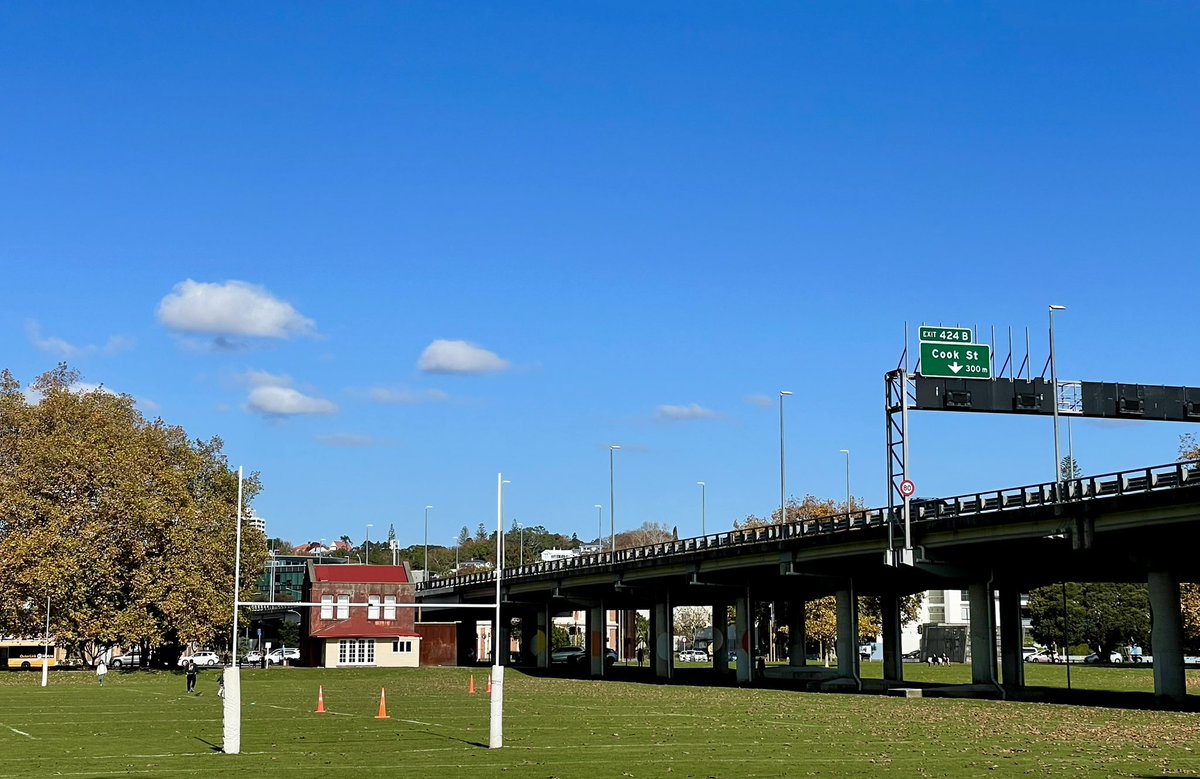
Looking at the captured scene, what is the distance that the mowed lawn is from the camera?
2956 cm

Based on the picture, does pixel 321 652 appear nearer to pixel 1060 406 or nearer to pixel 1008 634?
pixel 1008 634

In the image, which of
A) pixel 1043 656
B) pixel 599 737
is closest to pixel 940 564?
pixel 599 737

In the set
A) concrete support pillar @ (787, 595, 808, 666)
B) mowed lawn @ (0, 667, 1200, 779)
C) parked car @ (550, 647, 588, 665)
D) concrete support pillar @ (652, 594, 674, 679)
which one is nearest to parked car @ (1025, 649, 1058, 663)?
parked car @ (550, 647, 588, 665)

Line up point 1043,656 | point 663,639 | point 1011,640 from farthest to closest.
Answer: point 1043,656, point 663,639, point 1011,640

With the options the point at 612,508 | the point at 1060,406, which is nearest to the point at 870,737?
the point at 1060,406

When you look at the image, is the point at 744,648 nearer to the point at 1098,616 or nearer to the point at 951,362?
the point at 951,362

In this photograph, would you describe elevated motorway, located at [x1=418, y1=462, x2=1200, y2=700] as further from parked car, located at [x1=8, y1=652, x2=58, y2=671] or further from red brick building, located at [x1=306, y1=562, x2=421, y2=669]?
parked car, located at [x1=8, y1=652, x2=58, y2=671]

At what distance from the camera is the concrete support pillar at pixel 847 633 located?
3189 inches

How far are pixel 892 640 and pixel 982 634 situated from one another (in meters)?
18.7

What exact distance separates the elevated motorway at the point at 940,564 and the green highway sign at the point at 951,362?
589 cm

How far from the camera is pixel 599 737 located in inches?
1519

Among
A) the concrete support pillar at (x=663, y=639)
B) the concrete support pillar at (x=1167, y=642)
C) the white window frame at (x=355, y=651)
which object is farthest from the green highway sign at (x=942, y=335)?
the white window frame at (x=355, y=651)

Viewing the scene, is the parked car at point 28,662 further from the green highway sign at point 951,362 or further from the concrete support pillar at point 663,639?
the green highway sign at point 951,362

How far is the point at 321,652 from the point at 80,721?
8117 centimetres
